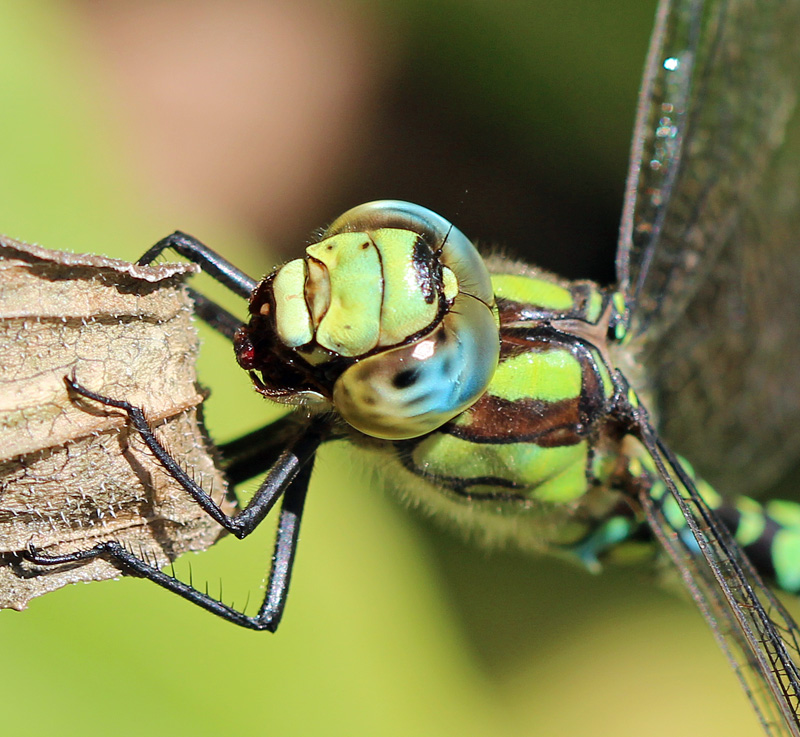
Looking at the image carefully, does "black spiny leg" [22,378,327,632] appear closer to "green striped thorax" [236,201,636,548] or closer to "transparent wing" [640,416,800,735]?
"green striped thorax" [236,201,636,548]

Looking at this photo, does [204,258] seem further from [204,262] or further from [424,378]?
[424,378]

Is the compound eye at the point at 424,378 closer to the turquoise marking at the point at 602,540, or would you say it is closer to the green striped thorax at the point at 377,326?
the green striped thorax at the point at 377,326

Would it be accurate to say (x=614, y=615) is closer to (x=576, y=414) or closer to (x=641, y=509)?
(x=641, y=509)

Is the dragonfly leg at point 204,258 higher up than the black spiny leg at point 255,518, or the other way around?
the dragonfly leg at point 204,258

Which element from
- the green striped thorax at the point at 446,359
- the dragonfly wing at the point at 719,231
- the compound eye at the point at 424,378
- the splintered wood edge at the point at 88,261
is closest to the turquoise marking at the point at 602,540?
the green striped thorax at the point at 446,359

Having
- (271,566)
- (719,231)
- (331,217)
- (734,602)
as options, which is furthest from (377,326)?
(331,217)

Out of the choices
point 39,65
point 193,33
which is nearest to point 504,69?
point 193,33
